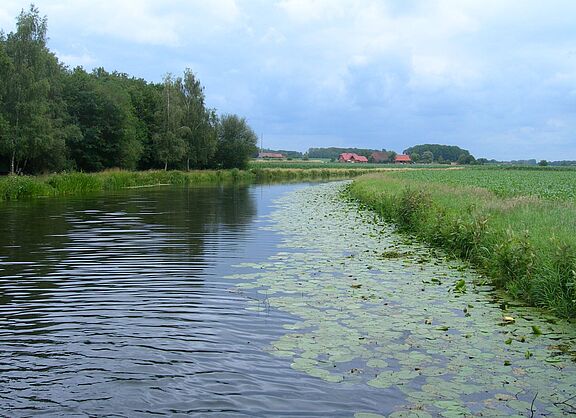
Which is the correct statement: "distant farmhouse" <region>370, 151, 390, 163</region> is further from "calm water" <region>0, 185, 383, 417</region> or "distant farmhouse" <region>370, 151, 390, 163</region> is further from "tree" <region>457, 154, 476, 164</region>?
"calm water" <region>0, 185, 383, 417</region>

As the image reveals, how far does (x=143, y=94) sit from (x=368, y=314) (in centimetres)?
6990

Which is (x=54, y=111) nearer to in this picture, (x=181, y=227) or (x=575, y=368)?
(x=181, y=227)

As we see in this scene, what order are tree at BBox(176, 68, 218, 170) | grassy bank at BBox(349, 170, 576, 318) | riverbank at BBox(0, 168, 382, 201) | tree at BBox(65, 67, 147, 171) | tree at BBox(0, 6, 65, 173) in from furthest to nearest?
tree at BBox(176, 68, 218, 170) → tree at BBox(65, 67, 147, 171) → tree at BBox(0, 6, 65, 173) → riverbank at BBox(0, 168, 382, 201) → grassy bank at BBox(349, 170, 576, 318)

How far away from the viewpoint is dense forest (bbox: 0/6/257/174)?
39.6 m

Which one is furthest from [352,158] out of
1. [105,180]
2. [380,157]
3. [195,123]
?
[105,180]

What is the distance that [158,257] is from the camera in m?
13.8

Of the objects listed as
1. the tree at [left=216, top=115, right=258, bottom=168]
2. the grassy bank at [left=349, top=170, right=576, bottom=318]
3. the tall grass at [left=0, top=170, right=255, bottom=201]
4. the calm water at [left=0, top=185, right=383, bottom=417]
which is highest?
the tree at [left=216, top=115, right=258, bottom=168]

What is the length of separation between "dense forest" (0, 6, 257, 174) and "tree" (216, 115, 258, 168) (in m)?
0.15

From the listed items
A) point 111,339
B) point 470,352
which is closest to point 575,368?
point 470,352

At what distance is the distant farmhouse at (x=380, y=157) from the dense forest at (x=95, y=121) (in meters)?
108

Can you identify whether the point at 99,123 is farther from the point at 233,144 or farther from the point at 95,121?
the point at 233,144

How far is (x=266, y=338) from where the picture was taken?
745cm

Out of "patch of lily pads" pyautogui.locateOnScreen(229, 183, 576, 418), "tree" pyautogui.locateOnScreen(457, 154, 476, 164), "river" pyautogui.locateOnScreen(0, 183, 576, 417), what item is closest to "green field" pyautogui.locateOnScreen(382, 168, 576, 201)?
"river" pyautogui.locateOnScreen(0, 183, 576, 417)

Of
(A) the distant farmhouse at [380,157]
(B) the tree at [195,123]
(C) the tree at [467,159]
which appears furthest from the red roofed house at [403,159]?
(B) the tree at [195,123]
